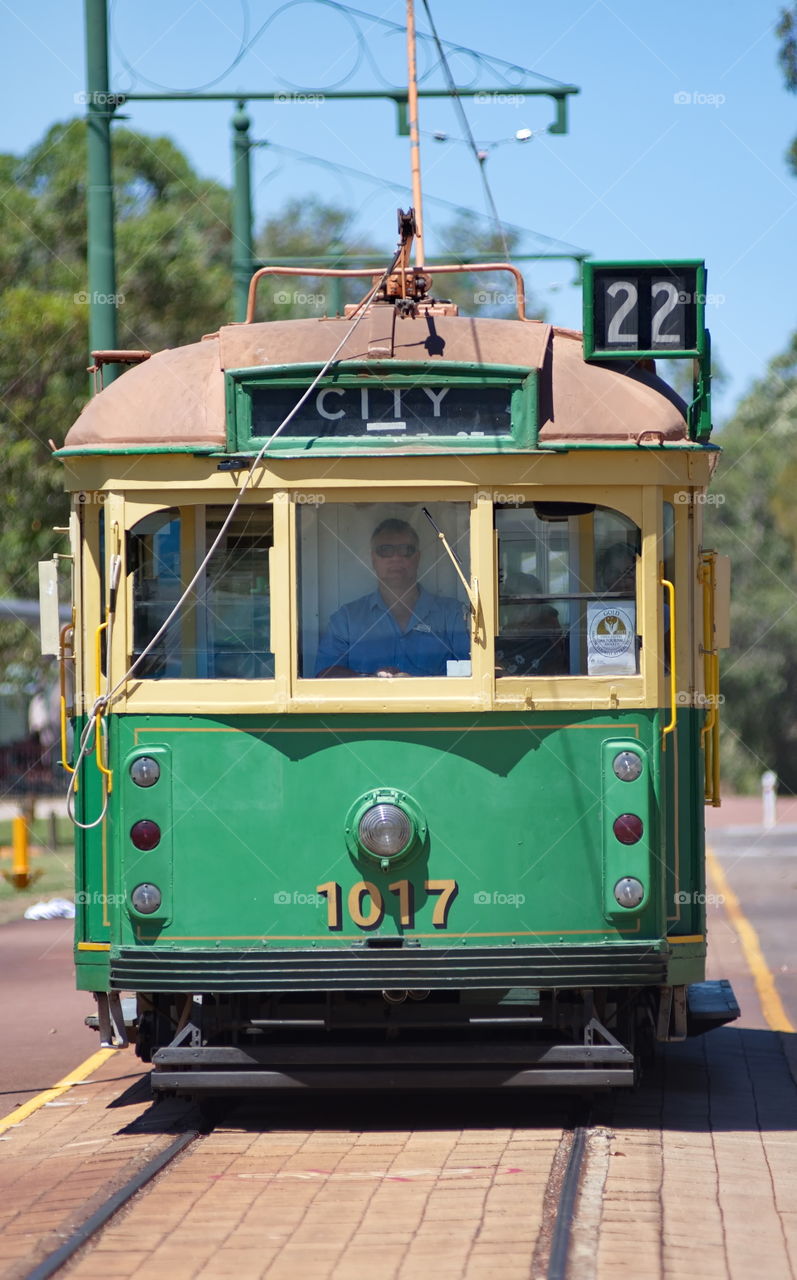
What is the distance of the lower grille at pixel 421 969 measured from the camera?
7.53m

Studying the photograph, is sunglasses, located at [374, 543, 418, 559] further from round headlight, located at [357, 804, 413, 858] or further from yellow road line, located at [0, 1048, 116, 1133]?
yellow road line, located at [0, 1048, 116, 1133]

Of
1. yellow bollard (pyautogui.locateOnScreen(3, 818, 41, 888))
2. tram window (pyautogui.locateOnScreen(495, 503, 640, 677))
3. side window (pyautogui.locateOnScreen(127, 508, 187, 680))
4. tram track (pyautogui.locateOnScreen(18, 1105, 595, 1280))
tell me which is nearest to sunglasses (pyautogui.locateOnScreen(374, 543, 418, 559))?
tram window (pyautogui.locateOnScreen(495, 503, 640, 677))

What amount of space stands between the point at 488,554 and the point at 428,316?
3.67 feet

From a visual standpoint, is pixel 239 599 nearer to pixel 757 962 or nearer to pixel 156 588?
pixel 156 588

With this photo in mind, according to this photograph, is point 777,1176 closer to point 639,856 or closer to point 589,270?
point 639,856

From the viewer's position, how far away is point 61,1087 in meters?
9.90

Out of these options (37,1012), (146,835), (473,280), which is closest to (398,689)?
(146,835)

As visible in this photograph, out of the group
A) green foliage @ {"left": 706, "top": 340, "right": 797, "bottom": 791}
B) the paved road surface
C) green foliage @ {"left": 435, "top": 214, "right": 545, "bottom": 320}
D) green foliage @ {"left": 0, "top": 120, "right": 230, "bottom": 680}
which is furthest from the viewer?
green foliage @ {"left": 706, "top": 340, "right": 797, "bottom": 791}

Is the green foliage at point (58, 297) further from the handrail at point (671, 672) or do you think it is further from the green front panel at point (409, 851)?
the handrail at point (671, 672)

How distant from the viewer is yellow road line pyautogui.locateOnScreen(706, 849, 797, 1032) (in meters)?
12.0

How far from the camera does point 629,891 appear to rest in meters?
7.67

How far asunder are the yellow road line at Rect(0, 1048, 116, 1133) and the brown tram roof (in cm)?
334

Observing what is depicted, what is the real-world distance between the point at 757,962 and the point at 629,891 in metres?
7.55

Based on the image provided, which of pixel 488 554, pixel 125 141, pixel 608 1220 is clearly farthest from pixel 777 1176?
pixel 125 141
